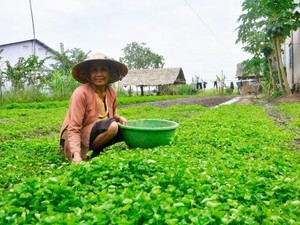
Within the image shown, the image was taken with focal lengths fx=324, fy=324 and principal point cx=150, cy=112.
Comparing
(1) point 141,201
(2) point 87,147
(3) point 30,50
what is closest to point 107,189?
(1) point 141,201

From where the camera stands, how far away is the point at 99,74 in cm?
443

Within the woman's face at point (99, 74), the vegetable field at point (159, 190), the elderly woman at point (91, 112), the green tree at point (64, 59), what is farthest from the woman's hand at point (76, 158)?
the green tree at point (64, 59)

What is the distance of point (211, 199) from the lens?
2.39 m

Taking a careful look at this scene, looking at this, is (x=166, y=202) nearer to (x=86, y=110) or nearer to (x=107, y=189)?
(x=107, y=189)

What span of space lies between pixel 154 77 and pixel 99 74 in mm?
37304

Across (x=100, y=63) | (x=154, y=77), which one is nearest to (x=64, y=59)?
(x=154, y=77)

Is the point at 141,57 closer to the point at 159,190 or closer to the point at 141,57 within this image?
the point at 141,57

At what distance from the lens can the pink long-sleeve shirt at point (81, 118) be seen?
4.10 meters

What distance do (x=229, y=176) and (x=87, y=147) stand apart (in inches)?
79.5

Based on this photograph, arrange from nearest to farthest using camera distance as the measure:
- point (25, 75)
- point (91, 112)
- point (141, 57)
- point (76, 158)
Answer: point (76, 158)
point (91, 112)
point (25, 75)
point (141, 57)

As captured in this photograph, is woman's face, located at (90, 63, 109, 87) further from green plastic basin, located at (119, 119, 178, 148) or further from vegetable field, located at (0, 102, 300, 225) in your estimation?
vegetable field, located at (0, 102, 300, 225)

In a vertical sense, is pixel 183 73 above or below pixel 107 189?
above

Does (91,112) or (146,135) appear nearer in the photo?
(91,112)

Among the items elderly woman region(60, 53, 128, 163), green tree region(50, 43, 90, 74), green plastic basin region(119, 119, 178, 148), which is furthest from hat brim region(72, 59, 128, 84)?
green tree region(50, 43, 90, 74)
